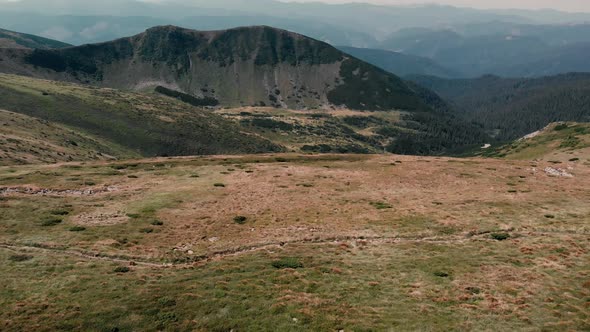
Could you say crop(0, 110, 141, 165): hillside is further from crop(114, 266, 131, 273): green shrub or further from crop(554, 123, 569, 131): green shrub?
crop(554, 123, 569, 131): green shrub

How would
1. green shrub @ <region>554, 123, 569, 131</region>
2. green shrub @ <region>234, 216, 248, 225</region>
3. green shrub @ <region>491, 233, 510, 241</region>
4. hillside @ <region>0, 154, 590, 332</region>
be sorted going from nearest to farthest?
hillside @ <region>0, 154, 590, 332</region>, green shrub @ <region>491, 233, 510, 241</region>, green shrub @ <region>234, 216, 248, 225</region>, green shrub @ <region>554, 123, 569, 131</region>

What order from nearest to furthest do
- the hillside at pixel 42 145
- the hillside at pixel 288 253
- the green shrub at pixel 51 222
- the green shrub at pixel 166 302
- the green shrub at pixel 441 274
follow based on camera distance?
the hillside at pixel 288 253, the green shrub at pixel 166 302, the green shrub at pixel 441 274, the green shrub at pixel 51 222, the hillside at pixel 42 145

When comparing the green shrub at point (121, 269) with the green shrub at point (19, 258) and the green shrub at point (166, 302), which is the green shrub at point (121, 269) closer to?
the green shrub at point (166, 302)

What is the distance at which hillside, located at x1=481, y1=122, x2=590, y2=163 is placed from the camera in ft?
358

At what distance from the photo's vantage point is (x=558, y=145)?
140 m

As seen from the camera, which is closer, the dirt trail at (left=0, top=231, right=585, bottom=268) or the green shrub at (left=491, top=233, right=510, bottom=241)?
the dirt trail at (left=0, top=231, right=585, bottom=268)

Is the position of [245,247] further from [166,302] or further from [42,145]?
[42,145]

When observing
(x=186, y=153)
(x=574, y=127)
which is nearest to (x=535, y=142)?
(x=574, y=127)

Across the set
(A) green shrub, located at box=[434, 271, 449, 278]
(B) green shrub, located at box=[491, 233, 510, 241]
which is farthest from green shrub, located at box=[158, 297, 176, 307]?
(B) green shrub, located at box=[491, 233, 510, 241]

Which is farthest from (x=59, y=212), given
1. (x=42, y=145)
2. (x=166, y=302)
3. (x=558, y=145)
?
(x=558, y=145)

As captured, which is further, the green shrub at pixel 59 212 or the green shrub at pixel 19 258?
the green shrub at pixel 59 212

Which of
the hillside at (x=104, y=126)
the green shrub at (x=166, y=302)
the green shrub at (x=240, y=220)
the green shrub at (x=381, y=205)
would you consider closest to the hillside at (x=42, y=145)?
the hillside at (x=104, y=126)

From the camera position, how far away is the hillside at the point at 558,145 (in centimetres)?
10899

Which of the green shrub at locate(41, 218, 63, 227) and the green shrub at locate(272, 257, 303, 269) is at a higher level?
the green shrub at locate(272, 257, 303, 269)
